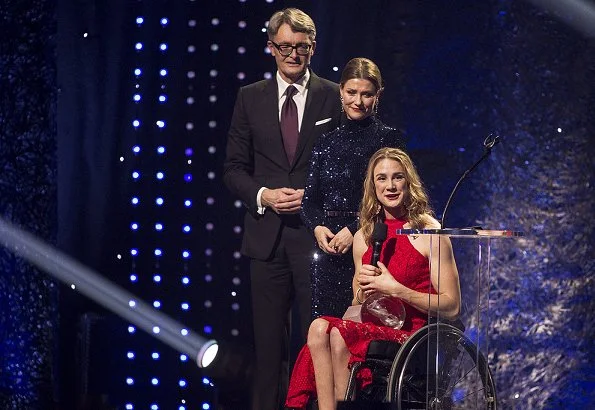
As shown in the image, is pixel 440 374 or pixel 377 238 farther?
pixel 377 238

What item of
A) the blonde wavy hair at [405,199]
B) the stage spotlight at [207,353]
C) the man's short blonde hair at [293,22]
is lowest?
the stage spotlight at [207,353]

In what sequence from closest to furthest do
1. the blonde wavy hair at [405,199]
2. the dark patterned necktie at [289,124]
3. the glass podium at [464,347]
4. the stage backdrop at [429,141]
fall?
1. the glass podium at [464,347]
2. the blonde wavy hair at [405,199]
3. the dark patterned necktie at [289,124]
4. the stage backdrop at [429,141]

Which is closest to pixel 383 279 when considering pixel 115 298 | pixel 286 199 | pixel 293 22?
pixel 286 199

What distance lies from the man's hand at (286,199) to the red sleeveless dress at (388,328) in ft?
1.95

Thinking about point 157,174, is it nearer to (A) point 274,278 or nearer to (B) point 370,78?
(A) point 274,278

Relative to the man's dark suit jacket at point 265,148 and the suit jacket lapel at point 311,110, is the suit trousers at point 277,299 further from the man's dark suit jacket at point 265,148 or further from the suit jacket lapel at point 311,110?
the suit jacket lapel at point 311,110

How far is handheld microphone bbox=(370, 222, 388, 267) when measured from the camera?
13.9 ft

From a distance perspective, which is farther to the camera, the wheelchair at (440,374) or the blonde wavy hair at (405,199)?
the blonde wavy hair at (405,199)

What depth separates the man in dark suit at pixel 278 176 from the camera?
506 centimetres

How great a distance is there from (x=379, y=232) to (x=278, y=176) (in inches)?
38.3

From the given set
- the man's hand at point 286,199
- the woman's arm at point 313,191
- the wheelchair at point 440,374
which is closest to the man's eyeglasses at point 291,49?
the woman's arm at point 313,191

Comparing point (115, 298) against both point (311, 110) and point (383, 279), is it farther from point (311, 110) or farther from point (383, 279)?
Result: point (383, 279)

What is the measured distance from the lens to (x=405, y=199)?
456 cm

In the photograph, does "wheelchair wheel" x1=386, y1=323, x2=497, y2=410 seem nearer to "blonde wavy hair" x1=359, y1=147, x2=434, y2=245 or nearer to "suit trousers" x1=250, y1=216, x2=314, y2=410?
"blonde wavy hair" x1=359, y1=147, x2=434, y2=245
